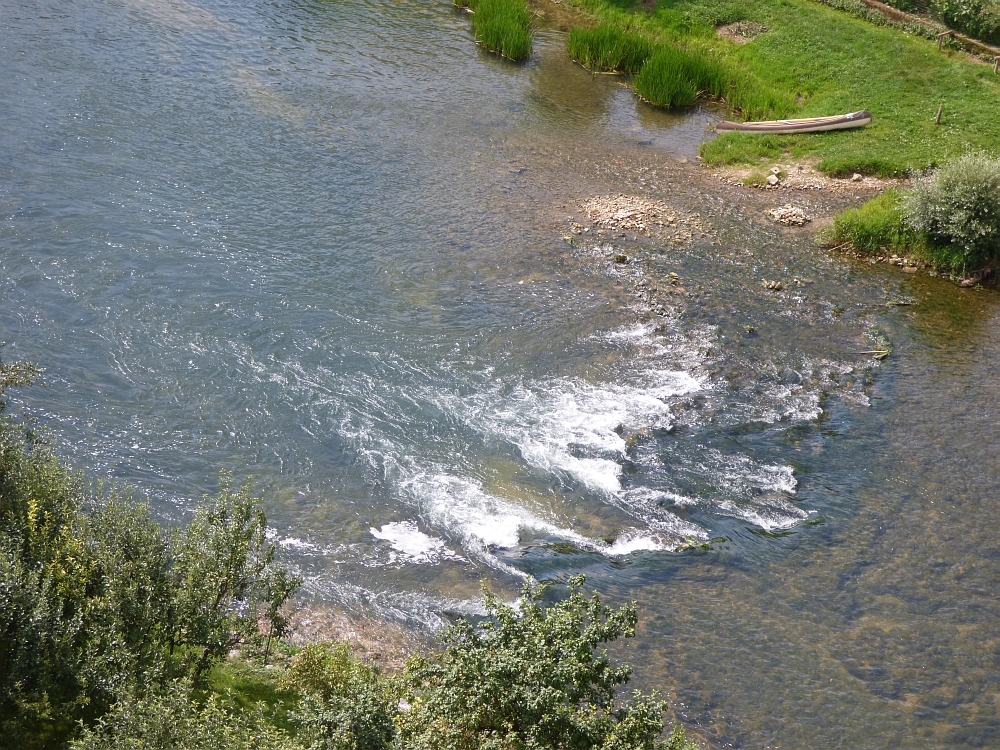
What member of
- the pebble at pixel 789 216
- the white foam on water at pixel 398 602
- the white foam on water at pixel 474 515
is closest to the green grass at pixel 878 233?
the pebble at pixel 789 216

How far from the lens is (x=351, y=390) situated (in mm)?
23172

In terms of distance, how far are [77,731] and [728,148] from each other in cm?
3357

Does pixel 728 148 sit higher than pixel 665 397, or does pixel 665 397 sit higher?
pixel 728 148

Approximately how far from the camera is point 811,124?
38.4 metres

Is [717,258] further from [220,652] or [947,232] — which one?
[220,652]

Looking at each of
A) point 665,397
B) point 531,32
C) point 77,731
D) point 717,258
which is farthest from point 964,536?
point 531,32

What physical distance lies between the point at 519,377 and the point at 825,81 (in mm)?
27438

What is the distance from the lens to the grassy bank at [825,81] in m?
36.6

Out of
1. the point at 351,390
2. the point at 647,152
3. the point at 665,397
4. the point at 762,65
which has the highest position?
the point at 762,65

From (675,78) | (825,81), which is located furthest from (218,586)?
(825,81)

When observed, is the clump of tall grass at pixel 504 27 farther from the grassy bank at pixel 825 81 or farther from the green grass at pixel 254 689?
the green grass at pixel 254 689

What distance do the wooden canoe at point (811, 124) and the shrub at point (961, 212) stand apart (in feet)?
24.6

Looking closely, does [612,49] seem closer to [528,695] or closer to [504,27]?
[504,27]

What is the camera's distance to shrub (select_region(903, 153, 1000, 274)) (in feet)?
96.4
